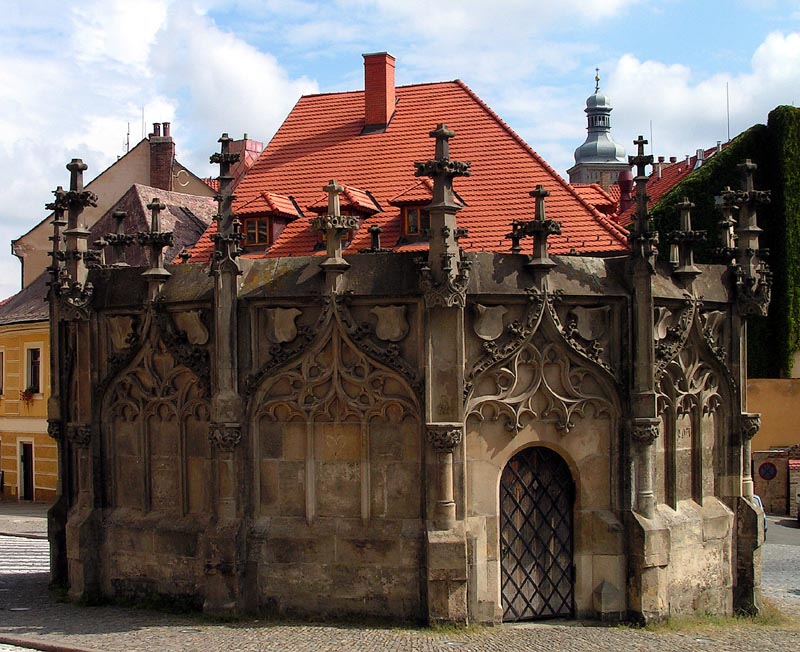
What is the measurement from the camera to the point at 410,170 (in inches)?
1107

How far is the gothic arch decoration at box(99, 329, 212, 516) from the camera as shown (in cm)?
1688

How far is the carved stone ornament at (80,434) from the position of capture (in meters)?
17.7

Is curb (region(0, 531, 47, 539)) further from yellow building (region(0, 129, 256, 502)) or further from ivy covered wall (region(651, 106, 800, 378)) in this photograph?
ivy covered wall (region(651, 106, 800, 378))

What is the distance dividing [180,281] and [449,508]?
5422 millimetres

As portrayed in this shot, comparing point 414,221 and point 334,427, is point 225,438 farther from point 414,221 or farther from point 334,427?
point 414,221

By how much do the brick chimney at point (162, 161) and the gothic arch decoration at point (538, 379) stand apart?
97.6 feet

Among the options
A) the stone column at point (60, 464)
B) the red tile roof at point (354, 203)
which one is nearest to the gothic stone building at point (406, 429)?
the stone column at point (60, 464)

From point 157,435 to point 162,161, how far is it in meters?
27.7

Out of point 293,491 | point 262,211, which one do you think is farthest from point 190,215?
point 293,491

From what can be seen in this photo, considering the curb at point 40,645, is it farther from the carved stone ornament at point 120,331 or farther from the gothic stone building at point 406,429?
the carved stone ornament at point 120,331

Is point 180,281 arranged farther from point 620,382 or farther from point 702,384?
point 702,384

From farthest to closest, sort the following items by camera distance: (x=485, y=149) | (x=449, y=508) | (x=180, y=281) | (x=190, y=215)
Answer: (x=190, y=215) → (x=485, y=149) → (x=180, y=281) → (x=449, y=508)

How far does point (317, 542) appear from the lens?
15.9 m

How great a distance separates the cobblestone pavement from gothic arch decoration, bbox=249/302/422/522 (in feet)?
5.72
